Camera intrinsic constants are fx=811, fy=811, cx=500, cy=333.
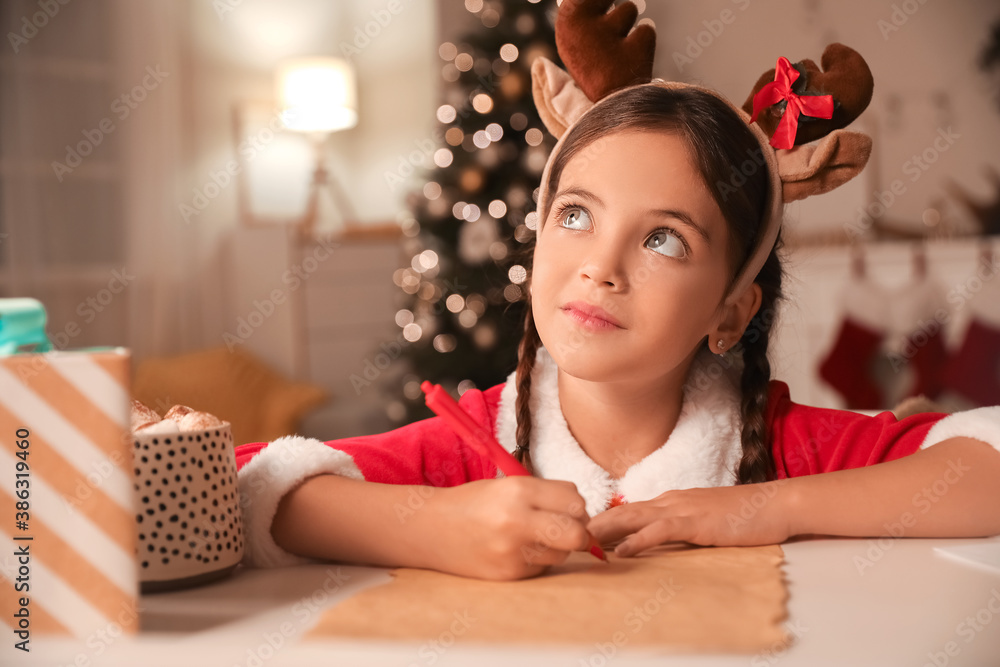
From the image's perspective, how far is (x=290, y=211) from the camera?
4.36m

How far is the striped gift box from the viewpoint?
1.46 ft

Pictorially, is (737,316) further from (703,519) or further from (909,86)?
(909,86)

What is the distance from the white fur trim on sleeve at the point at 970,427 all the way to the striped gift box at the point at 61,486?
0.74m

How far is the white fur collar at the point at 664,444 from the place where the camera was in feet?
3.07

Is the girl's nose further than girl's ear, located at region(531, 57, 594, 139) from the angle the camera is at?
No

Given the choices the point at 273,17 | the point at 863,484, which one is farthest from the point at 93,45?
the point at 863,484

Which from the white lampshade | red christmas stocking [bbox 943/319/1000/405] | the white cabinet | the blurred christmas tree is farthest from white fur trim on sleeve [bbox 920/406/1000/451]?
the white lampshade

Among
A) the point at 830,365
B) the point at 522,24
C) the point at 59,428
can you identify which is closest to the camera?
the point at 59,428

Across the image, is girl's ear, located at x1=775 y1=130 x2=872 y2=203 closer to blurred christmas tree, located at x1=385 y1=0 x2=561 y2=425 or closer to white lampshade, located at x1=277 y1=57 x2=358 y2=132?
blurred christmas tree, located at x1=385 y1=0 x2=561 y2=425

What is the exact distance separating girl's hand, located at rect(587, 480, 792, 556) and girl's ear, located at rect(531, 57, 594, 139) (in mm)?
520

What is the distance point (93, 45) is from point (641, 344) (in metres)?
3.44

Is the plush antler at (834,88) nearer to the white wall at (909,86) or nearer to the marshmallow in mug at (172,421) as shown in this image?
A: the marshmallow in mug at (172,421)

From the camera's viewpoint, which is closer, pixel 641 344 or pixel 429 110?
pixel 641 344

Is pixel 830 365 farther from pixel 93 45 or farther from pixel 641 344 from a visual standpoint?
pixel 93 45
